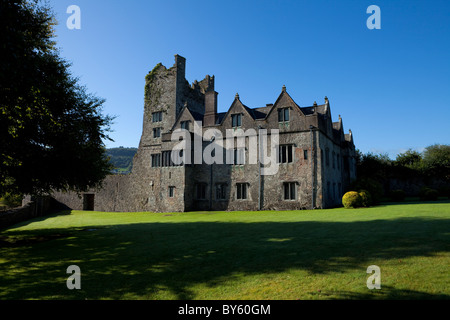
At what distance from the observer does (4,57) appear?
8336 millimetres

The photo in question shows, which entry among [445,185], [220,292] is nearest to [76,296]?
[220,292]

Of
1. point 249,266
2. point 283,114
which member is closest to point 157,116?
point 283,114

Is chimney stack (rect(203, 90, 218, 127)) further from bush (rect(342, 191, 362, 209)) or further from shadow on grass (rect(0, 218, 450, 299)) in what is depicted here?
shadow on grass (rect(0, 218, 450, 299))

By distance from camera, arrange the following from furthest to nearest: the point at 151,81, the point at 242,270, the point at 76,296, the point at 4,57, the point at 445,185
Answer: the point at 151,81
the point at 445,185
the point at 4,57
the point at 242,270
the point at 76,296

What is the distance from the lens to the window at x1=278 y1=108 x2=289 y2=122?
92.6 ft

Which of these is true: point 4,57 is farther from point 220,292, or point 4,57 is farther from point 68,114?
point 220,292

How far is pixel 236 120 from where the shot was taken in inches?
1207

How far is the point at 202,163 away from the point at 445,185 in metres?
33.2

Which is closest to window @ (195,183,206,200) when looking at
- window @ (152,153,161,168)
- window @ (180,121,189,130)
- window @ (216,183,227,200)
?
window @ (216,183,227,200)

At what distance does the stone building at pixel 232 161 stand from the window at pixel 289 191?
10cm

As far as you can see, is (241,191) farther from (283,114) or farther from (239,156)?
(283,114)

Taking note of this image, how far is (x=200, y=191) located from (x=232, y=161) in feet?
17.8

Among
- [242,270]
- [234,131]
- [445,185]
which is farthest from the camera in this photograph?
[445,185]
